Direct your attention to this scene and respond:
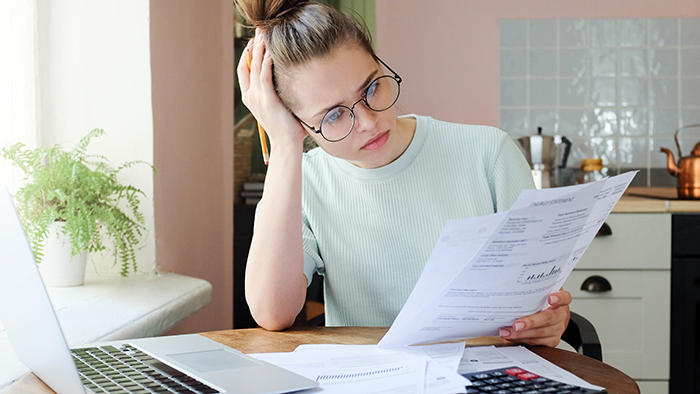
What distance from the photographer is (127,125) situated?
4.97 ft

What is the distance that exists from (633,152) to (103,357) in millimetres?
2917

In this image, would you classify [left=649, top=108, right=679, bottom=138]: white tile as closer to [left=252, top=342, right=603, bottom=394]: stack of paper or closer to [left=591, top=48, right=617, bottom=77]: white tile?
[left=591, top=48, right=617, bottom=77]: white tile

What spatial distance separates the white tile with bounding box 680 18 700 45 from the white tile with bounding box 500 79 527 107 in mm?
787

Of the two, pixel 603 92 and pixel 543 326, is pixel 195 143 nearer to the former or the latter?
pixel 543 326

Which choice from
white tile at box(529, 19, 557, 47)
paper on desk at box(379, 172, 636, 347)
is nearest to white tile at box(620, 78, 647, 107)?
white tile at box(529, 19, 557, 47)

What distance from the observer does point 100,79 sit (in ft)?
4.99

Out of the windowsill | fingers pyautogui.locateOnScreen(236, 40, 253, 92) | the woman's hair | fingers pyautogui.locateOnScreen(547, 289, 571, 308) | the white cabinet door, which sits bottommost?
the white cabinet door

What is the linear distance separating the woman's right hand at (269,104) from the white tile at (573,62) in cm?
237

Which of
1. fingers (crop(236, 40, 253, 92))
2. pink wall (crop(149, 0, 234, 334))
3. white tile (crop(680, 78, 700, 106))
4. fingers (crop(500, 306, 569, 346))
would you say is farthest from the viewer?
white tile (crop(680, 78, 700, 106))

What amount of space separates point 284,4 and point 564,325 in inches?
27.7

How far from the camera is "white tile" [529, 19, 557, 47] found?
309 centimetres

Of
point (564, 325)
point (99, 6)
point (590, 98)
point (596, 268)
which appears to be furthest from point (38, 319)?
point (590, 98)

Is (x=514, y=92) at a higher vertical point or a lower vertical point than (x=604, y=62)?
lower

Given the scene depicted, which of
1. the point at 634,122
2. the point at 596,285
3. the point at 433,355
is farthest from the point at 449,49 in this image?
the point at 433,355
